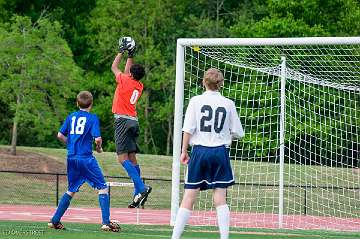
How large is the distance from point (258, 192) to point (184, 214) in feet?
50.5

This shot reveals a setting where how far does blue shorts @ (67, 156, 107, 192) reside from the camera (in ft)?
48.9

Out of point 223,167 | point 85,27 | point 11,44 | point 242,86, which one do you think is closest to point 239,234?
point 223,167

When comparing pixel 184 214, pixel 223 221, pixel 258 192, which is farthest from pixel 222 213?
pixel 258 192

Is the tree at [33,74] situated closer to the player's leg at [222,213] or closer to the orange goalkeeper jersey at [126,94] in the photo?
the orange goalkeeper jersey at [126,94]

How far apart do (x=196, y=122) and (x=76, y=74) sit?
24933 mm

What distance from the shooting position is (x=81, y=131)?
1480cm

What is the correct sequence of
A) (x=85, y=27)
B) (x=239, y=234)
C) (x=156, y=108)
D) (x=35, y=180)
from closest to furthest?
(x=239, y=234) < (x=35, y=180) < (x=156, y=108) < (x=85, y=27)

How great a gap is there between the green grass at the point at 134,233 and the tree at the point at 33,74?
711 inches

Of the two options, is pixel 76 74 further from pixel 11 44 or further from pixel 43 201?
pixel 43 201

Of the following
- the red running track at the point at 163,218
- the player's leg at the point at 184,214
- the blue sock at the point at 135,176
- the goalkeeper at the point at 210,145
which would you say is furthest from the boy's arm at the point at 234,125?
the red running track at the point at 163,218

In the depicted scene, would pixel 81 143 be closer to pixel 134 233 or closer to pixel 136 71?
pixel 134 233

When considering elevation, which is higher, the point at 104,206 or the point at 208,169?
the point at 208,169

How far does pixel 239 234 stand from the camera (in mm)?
15875

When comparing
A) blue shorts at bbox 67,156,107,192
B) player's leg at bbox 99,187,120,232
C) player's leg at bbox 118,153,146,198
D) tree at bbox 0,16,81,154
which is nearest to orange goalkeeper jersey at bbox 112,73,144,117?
player's leg at bbox 118,153,146,198
